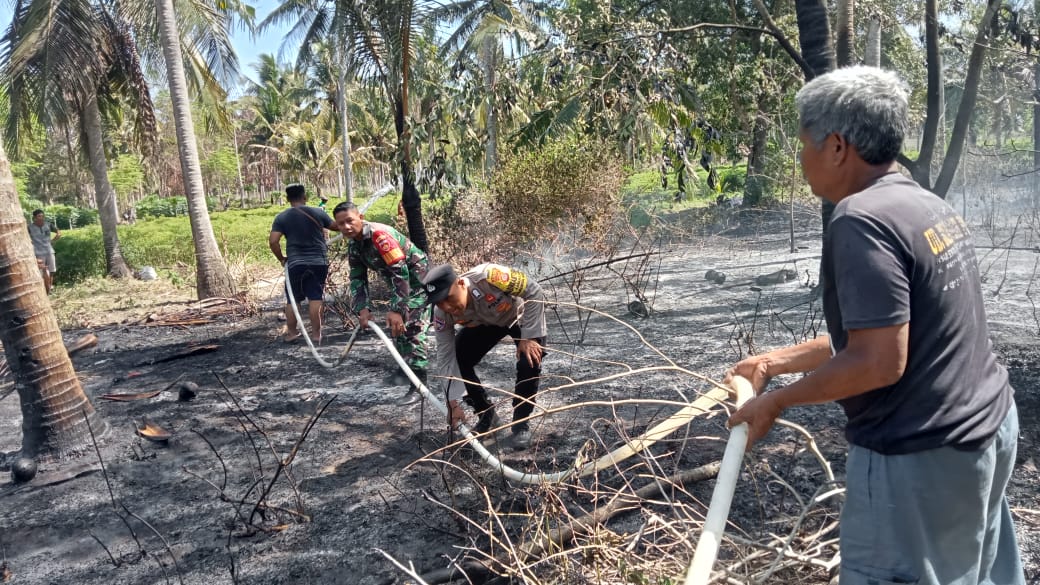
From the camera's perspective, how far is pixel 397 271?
16.8ft

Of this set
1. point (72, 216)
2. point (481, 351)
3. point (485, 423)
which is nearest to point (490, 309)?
point (481, 351)

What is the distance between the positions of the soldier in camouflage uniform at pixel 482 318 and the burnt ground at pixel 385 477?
1.11 feet

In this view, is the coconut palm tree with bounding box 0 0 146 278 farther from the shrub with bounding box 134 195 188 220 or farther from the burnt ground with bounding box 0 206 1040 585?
the shrub with bounding box 134 195 188 220

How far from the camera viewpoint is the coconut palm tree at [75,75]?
476 inches

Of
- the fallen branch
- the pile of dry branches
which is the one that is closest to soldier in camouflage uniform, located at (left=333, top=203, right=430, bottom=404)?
the fallen branch

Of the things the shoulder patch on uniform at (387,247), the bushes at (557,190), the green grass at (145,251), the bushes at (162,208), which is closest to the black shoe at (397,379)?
the shoulder patch on uniform at (387,247)

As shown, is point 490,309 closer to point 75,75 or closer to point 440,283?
point 440,283

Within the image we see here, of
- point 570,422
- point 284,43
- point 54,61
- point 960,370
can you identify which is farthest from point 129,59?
point 960,370

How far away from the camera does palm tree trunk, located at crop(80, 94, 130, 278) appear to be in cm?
1425

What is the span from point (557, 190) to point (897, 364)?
986 centimetres

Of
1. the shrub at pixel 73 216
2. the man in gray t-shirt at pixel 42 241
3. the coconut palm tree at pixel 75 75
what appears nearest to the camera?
the man in gray t-shirt at pixel 42 241

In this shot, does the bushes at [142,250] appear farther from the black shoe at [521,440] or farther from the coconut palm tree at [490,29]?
the black shoe at [521,440]

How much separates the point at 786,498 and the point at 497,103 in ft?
18.7

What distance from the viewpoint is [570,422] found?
179 inches
